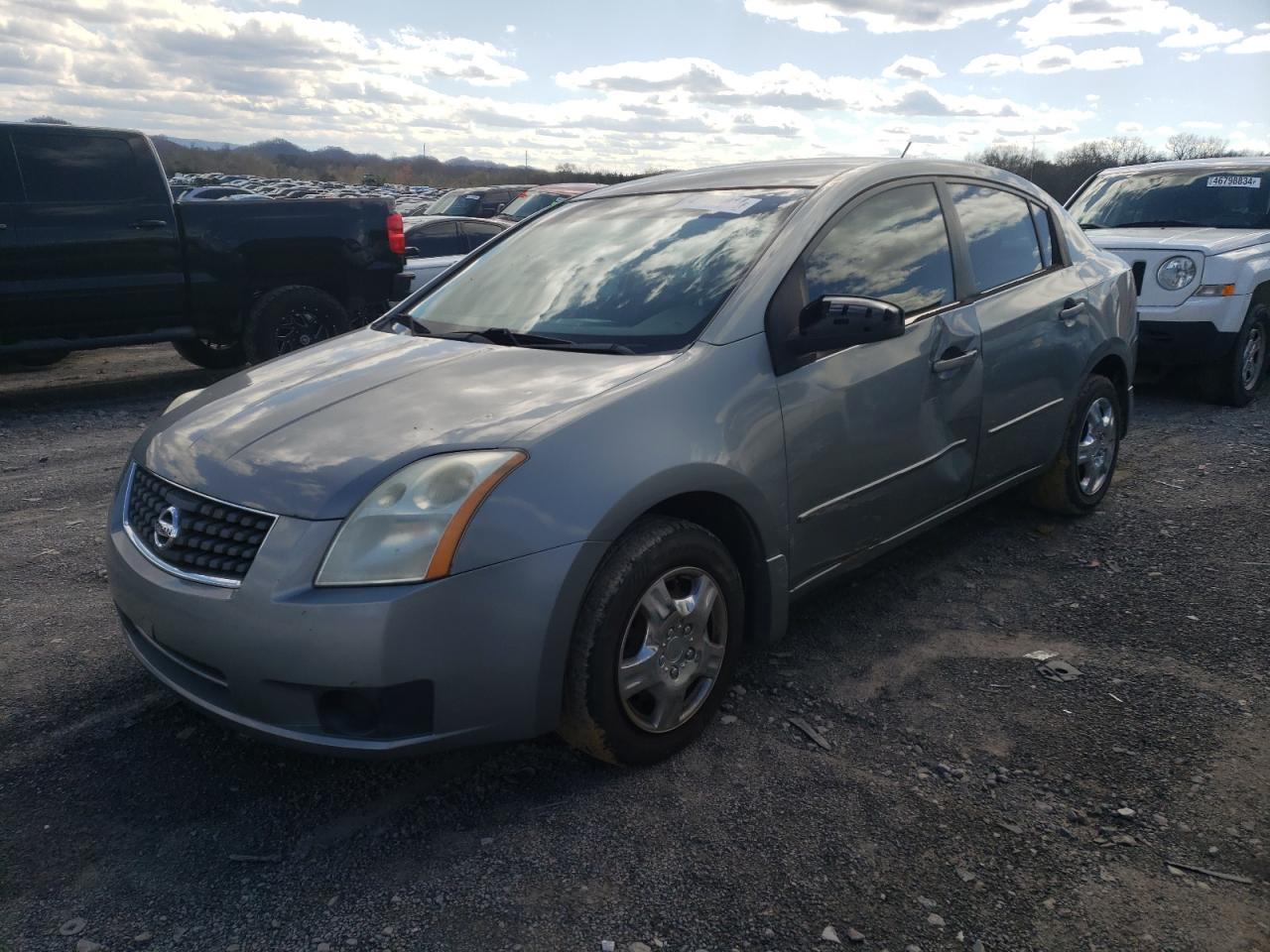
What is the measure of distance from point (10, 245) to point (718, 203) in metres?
6.19

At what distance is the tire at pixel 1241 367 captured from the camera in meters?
7.62

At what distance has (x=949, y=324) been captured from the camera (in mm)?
3879

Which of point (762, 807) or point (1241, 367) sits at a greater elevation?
point (1241, 367)

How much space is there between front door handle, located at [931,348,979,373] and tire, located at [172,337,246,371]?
283 inches

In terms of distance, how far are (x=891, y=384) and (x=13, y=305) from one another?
271 inches

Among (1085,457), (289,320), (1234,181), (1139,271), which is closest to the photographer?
(1085,457)

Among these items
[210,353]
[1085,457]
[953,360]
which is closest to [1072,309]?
[1085,457]

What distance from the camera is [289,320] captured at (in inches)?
349

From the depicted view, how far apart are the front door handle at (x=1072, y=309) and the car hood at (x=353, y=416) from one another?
236cm

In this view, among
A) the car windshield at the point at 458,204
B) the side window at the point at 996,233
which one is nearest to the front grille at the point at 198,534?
the side window at the point at 996,233

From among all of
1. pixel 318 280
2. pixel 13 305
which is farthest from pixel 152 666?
pixel 318 280

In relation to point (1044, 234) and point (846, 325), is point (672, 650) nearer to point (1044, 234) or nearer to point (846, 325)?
point (846, 325)

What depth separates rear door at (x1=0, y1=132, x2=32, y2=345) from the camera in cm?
753

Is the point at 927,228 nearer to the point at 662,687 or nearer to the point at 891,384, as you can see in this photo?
the point at 891,384
